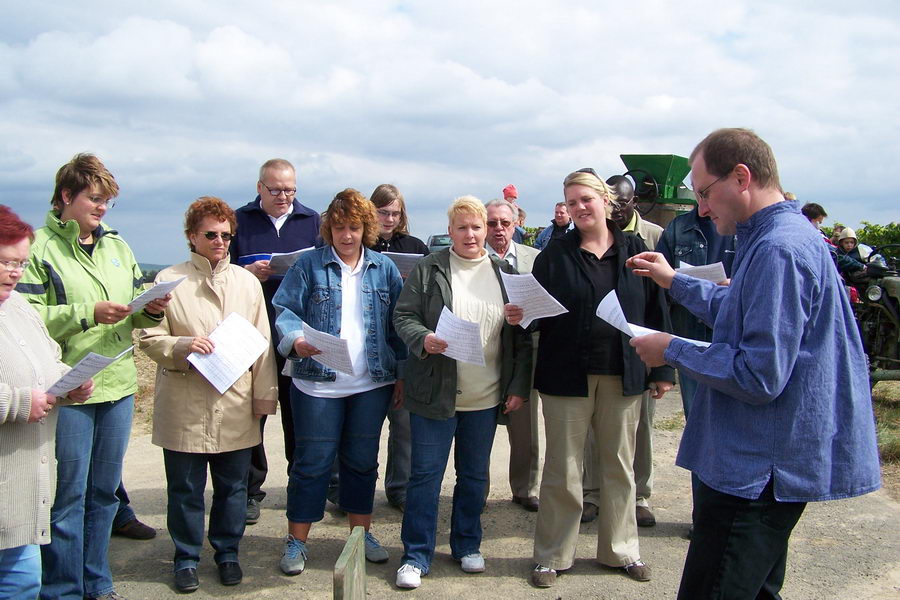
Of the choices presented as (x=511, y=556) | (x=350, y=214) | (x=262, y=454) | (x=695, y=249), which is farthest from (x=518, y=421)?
(x=350, y=214)

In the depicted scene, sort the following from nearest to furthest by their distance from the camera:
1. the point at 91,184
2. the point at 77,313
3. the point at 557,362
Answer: the point at 77,313 < the point at 91,184 < the point at 557,362

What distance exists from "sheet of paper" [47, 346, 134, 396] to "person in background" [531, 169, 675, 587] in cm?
227

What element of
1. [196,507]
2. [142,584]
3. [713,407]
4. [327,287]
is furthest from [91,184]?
[713,407]

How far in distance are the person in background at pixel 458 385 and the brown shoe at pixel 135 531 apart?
5.71 ft

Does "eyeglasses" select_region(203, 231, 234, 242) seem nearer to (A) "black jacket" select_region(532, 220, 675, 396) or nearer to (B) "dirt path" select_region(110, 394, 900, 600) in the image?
(A) "black jacket" select_region(532, 220, 675, 396)

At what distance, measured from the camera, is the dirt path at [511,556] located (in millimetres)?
4070

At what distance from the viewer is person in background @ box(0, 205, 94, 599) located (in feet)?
8.54

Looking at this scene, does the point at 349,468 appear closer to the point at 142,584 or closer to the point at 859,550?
the point at 142,584

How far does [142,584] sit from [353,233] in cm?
227

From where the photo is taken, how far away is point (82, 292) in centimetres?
365

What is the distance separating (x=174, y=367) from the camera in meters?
3.92

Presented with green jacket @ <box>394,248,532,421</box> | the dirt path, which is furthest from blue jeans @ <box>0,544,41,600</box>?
green jacket @ <box>394,248,532,421</box>

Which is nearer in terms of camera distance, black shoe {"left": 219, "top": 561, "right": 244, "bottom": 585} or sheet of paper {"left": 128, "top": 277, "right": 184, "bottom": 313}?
sheet of paper {"left": 128, "top": 277, "right": 184, "bottom": 313}

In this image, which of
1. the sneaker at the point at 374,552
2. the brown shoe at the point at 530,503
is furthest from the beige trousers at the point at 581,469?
the brown shoe at the point at 530,503
